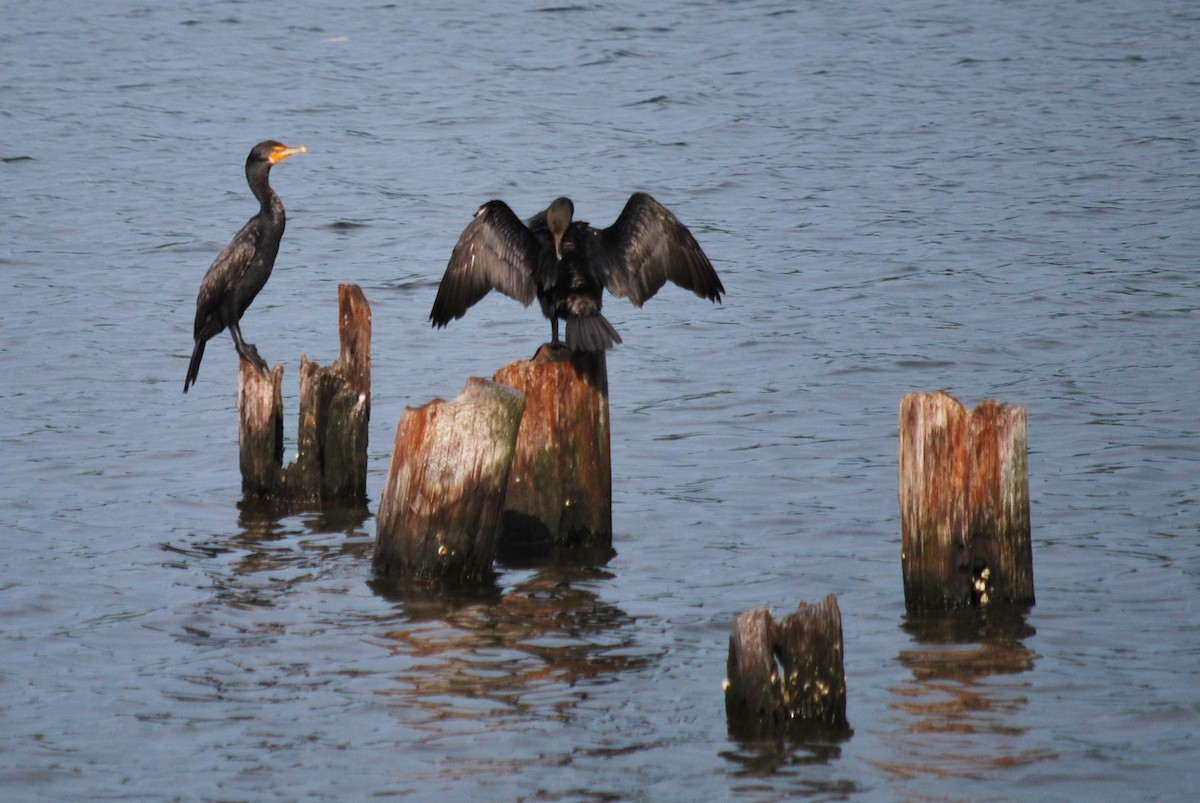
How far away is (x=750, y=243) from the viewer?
15.9 m

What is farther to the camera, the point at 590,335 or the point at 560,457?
the point at 560,457

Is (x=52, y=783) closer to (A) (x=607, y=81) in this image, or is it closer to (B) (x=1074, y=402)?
(B) (x=1074, y=402)

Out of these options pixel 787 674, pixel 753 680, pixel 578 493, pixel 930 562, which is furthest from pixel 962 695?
pixel 578 493

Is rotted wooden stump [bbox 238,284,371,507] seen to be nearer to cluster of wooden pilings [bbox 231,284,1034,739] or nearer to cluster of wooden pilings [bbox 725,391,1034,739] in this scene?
cluster of wooden pilings [bbox 231,284,1034,739]

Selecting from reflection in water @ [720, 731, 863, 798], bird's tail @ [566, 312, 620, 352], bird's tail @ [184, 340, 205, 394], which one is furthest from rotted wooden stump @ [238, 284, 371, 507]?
reflection in water @ [720, 731, 863, 798]

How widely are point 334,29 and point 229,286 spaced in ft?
55.4

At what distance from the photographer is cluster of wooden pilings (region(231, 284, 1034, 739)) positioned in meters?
5.59

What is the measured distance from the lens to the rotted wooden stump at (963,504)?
622cm

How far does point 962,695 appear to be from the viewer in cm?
605

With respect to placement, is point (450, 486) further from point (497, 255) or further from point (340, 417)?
point (340, 417)

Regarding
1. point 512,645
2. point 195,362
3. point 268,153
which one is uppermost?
point 268,153

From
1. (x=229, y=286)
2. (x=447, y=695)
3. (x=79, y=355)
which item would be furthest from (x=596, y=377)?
(x=79, y=355)

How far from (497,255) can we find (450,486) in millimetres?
1380

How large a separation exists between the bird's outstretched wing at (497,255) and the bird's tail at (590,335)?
23.9 inches
